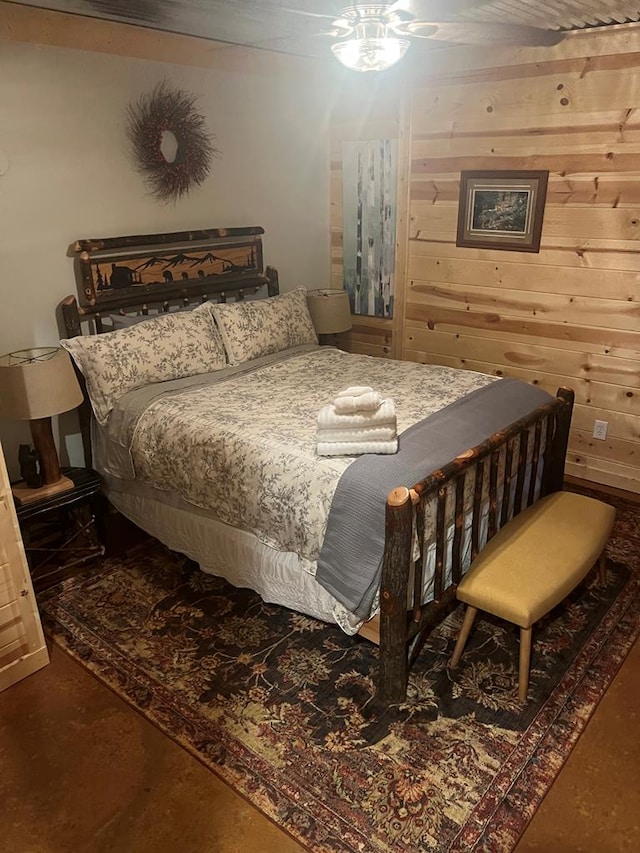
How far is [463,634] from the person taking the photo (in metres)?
2.44

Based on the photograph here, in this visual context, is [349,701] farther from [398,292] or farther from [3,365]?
[398,292]

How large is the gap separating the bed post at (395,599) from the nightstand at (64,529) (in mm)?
1570

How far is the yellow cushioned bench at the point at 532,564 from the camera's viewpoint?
2.23 m

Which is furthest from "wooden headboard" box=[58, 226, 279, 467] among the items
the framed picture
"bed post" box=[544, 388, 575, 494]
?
"bed post" box=[544, 388, 575, 494]

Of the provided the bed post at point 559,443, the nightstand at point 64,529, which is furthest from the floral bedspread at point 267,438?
the bed post at point 559,443

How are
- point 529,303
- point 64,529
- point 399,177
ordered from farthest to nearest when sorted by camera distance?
point 399,177 → point 529,303 → point 64,529

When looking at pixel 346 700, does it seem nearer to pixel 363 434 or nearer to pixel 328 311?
pixel 363 434

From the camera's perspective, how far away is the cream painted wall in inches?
119

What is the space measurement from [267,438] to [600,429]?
2.15 m

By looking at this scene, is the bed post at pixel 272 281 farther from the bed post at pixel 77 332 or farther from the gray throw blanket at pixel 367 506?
the gray throw blanket at pixel 367 506

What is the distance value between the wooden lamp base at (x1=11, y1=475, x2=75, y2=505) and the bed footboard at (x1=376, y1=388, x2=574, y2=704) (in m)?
1.61

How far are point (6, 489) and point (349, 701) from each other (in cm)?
142

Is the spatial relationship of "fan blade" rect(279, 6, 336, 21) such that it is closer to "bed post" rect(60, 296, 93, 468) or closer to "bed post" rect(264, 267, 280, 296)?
"bed post" rect(60, 296, 93, 468)

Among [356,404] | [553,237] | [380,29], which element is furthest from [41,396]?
Answer: [553,237]
